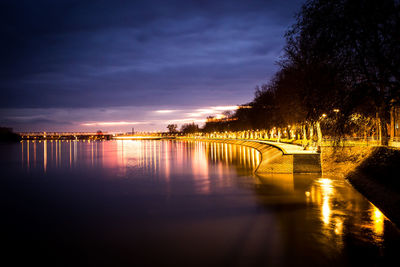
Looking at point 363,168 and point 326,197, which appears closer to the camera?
point 326,197

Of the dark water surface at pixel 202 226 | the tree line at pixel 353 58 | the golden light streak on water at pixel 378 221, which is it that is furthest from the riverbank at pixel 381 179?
the tree line at pixel 353 58

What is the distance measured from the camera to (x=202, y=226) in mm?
13797

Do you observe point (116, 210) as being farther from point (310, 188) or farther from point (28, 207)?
point (310, 188)

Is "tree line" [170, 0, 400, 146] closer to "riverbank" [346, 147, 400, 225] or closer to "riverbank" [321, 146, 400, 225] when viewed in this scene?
"riverbank" [321, 146, 400, 225]

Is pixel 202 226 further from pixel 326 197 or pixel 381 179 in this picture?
pixel 381 179

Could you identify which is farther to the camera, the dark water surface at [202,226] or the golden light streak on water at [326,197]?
the golden light streak on water at [326,197]

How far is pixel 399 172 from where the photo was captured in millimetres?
17219

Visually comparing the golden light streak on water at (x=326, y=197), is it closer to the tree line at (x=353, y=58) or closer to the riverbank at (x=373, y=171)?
the riverbank at (x=373, y=171)

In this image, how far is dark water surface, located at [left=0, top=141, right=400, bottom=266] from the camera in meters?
10.3

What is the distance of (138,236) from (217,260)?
394cm

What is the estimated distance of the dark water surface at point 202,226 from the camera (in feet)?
33.8

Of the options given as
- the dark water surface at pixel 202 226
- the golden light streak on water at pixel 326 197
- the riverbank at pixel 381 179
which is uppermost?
the riverbank at pixel 381 179

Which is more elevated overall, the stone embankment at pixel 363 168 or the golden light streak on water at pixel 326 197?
the stone embankment at pixel 363 168

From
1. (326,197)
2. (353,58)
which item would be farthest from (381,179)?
(353,58)
